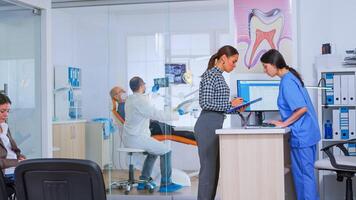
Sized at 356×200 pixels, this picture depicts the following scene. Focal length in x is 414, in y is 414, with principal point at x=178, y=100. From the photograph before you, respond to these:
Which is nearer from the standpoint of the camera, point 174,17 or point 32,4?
point 32,4

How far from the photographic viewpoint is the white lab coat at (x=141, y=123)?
489cm

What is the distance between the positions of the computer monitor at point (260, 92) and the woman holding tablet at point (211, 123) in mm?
484

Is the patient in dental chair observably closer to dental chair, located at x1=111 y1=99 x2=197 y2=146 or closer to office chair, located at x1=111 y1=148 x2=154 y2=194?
dental chair, located at x1=111 y1=99 x2=197 y2=146

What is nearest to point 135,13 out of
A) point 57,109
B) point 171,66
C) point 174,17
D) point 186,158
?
point 174,17

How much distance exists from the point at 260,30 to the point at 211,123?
4.08ft

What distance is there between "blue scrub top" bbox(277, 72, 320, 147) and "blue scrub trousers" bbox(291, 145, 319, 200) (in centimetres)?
6

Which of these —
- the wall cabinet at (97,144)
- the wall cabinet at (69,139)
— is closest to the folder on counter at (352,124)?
the wall cabinet at (97,144)

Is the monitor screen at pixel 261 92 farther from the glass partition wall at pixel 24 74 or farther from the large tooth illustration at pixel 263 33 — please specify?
the glass partition wall at pixel 24 74

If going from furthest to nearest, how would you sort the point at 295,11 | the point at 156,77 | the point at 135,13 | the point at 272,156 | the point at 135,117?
the point at 135,13 < the point at 156,77 < the point at 135,117 < the point at 295,11 < the point at 272,156

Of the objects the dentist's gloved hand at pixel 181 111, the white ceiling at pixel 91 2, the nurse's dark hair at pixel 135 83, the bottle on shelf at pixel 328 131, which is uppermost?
the white ceiling at pixel 91 2

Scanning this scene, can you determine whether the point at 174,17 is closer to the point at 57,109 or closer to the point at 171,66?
the point at 171,66

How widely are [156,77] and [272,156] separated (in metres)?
3.06

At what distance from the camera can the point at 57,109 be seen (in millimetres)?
5691

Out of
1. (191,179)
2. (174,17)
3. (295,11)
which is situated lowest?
(191,179)
